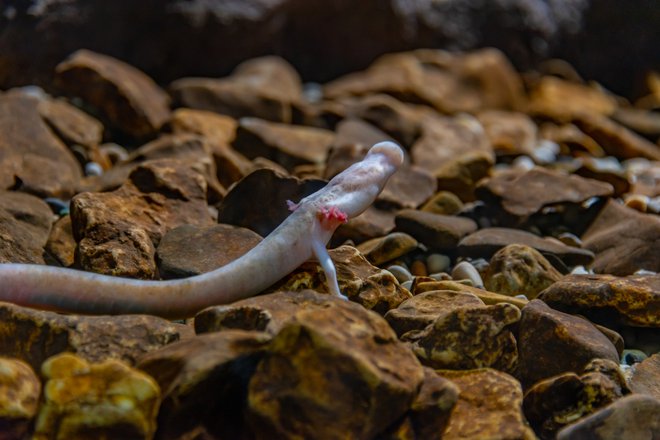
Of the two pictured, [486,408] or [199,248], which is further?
[199,248]

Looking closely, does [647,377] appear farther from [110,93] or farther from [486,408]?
[110,93]

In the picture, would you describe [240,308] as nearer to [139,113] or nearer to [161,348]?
[161,348]

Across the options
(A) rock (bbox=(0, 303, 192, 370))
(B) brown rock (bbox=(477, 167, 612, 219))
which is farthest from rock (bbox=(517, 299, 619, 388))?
(B) brown rock (bbox=(477, 167, 612, 219))

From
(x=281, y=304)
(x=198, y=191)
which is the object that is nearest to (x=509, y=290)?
(x=281, y=304)

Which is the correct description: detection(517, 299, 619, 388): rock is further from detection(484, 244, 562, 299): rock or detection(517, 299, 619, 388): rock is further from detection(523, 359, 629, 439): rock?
detection(484, 244, 562, 299): rock

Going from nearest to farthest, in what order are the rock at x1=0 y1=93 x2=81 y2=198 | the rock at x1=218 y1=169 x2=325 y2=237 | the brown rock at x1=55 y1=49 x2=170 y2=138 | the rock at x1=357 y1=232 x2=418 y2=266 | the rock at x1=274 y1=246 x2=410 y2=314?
the rock at x1=274 y1=246 x2=410 y2=314
the rock at x1=218 y1=169 x2=325 y2=237
the rock at x1=357 y1=232 x2=418 y2=266
the rock at x1=0 y1=93 x2=81 y2=198
the brown rock at x1=55 y1=49 x2=170 y2=138

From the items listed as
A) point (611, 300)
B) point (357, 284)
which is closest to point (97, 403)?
point (357, 284)
